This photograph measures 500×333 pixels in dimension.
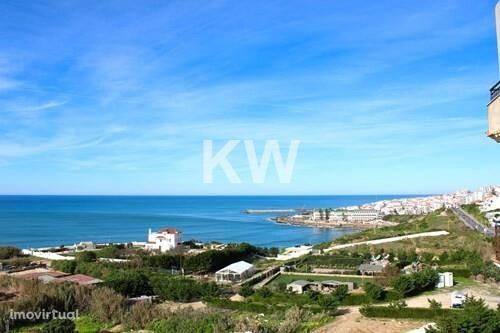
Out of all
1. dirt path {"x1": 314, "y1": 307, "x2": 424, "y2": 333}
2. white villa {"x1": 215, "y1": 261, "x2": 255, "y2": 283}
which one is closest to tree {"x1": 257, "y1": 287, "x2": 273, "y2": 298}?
dirt path {"x1": 314, "y1": 307, "x2": 424, "y2": 333}

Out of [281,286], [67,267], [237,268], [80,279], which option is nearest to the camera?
[281,286]

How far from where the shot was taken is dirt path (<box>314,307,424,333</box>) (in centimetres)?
1006

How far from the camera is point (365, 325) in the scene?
10500 millimetres

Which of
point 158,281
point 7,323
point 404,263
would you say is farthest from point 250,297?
point 404,263

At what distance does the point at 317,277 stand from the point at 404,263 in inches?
147

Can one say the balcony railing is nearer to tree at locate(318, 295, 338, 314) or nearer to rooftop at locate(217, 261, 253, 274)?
tree at locate(318, 295, 338, 314)

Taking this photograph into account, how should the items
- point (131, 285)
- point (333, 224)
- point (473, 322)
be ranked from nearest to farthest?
point (473, 322), point (131, 285), point (333, 224)

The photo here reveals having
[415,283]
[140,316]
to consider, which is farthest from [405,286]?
[140,316]

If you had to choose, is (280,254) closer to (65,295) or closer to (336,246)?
(336,246)

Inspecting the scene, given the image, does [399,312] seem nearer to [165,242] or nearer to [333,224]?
[165,242]

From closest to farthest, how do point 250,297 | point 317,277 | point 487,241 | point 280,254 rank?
point 250,297 < point 317,277 < point 487,241 < point 280,254

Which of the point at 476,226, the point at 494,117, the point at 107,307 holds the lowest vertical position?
the point at 107,307

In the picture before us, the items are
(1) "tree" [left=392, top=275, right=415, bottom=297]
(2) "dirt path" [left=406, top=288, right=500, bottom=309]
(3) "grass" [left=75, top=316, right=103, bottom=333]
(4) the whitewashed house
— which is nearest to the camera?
(3) "grass" [left=75, top=316, right=103, bottom=333]

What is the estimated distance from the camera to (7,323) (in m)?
10.3
